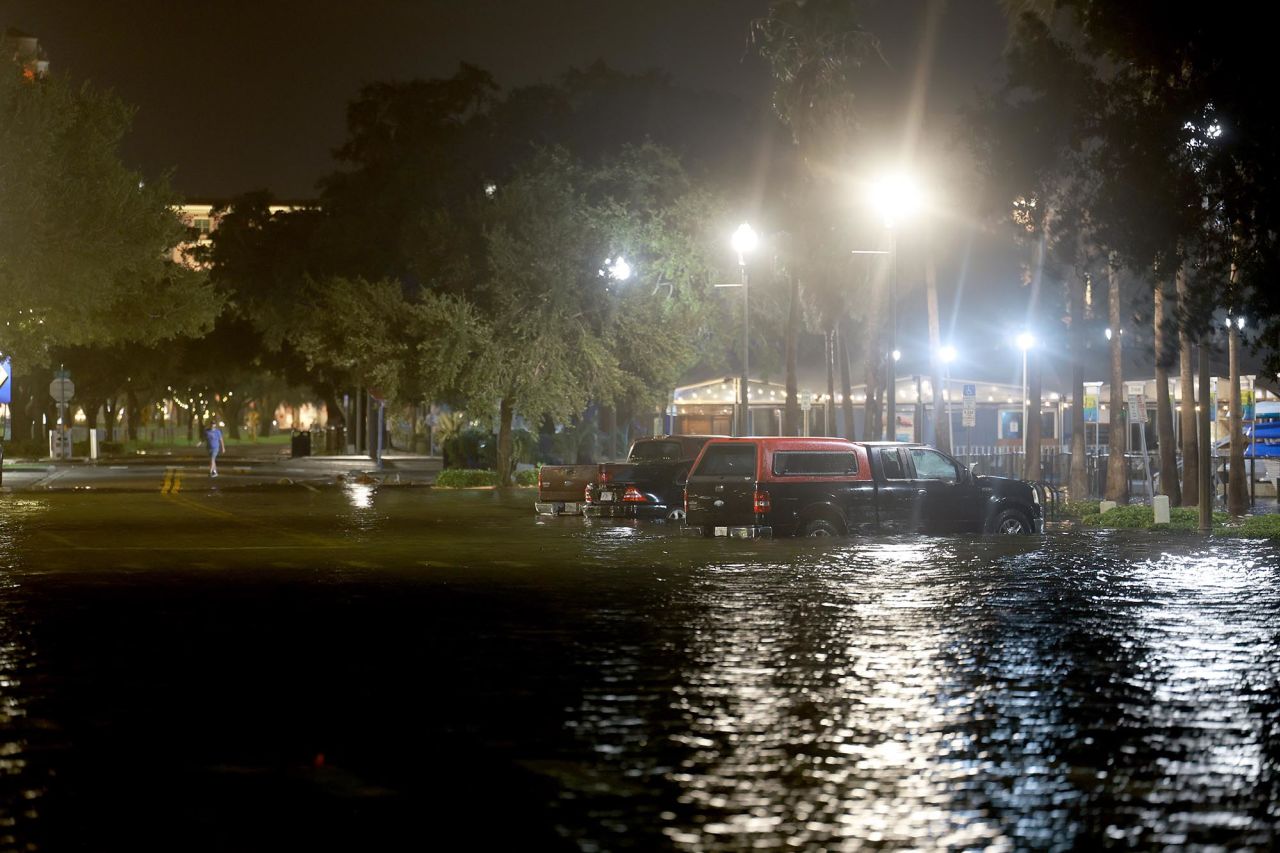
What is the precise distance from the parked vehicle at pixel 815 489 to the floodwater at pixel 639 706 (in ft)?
12.4

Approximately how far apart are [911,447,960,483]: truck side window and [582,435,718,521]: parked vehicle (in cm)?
431

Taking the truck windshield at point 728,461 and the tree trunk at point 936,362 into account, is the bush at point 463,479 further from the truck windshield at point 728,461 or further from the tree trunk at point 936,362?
the truck windshield at point 728,461

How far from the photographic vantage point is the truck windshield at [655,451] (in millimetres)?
30781

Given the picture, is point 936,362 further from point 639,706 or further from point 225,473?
point 639,706

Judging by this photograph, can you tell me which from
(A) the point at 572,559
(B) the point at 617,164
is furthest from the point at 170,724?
(B) the point at 617,164

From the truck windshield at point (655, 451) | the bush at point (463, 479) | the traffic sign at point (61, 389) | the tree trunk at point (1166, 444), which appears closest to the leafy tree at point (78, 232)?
the bush at point (463, 479)

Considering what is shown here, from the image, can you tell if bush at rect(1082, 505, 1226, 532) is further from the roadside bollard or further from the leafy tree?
the leafy tree

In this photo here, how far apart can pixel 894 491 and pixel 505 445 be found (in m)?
26.3

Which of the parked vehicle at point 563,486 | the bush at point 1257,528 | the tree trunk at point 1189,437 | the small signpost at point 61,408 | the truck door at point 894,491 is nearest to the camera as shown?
the truck door at point 894,491

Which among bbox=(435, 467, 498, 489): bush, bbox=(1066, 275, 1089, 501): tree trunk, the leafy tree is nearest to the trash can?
the leafy tree

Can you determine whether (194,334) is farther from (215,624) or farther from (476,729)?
(476,729)

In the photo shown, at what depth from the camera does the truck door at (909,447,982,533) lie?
2606 cm

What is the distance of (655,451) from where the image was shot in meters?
31.1

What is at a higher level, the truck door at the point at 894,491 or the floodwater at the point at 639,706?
the truck door at the point at 894,491
